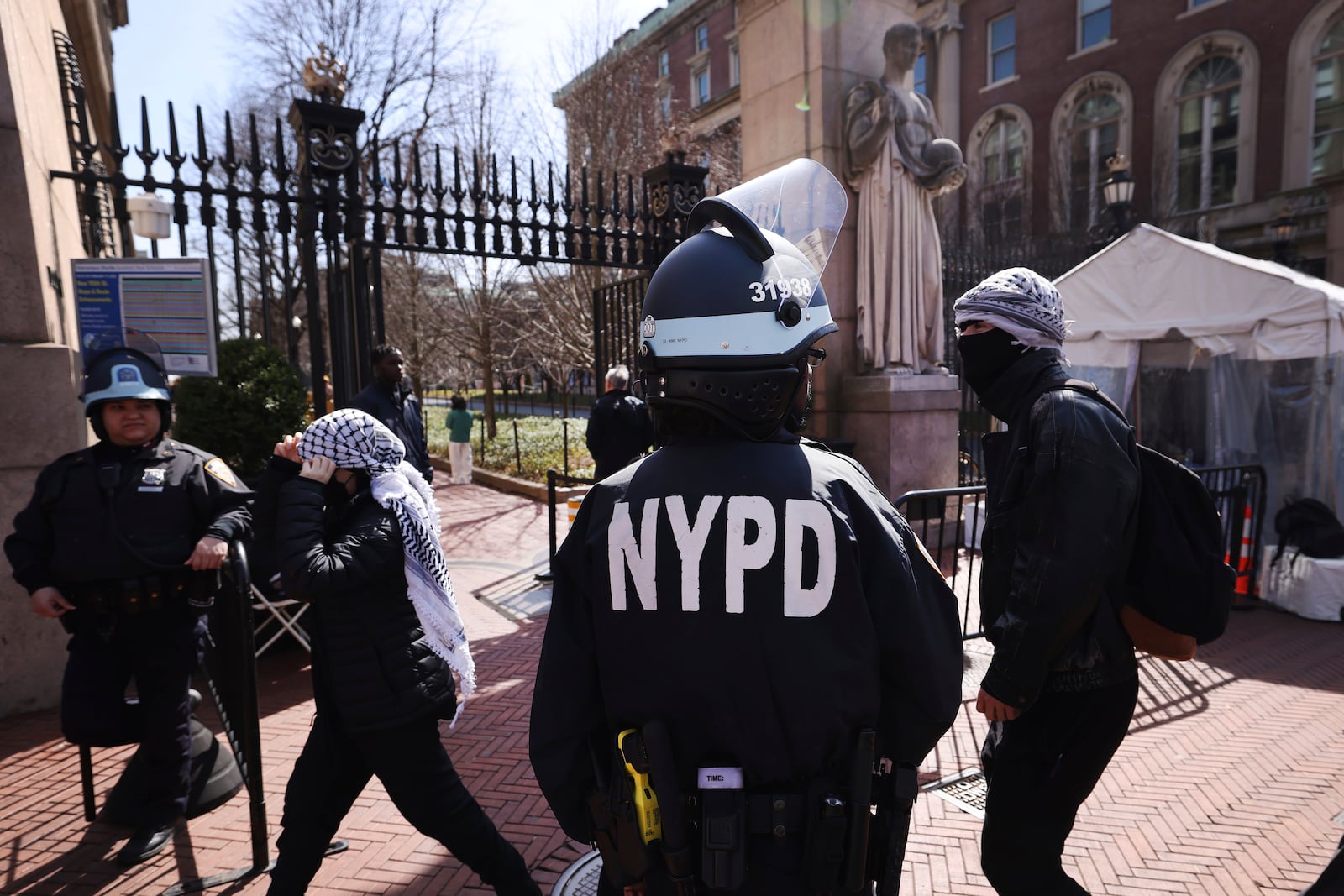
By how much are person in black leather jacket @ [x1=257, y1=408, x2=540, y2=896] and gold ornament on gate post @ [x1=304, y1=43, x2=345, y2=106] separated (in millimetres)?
4565

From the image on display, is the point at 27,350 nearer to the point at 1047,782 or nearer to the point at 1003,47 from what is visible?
the point at 1047,782

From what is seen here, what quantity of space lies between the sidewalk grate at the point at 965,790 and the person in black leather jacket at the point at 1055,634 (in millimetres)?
1373

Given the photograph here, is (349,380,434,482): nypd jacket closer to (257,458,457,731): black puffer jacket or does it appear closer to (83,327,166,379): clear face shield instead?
(83,327,166,379): clear face shield

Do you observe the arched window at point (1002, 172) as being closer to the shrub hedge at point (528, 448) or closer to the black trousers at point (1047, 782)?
the shrub hedge at point (528, 448)

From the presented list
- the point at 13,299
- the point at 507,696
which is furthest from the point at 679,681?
Result: the point at 13,299

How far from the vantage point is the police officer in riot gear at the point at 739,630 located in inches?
57.2

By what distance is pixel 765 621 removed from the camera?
4.75 ft

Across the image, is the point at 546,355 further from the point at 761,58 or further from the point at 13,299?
the point at 13,299

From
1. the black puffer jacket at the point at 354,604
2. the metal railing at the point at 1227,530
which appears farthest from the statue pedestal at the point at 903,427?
the black puffer jacket at the point at 354,604

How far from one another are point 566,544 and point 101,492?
8.97 ft

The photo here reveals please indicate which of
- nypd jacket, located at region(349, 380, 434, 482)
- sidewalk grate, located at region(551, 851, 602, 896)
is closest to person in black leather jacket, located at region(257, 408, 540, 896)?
sidewalk grate, located at region(551, 851, 602, 896)

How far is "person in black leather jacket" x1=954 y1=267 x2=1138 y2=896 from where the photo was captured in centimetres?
207

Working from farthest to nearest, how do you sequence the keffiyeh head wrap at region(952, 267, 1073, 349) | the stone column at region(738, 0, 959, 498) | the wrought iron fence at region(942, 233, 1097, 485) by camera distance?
the wrought iron fence at region(942, 233, 1097, 485)
the stone column at region(738, 0, 959, 498)
the keffiyeh head wrap at region(952, 267, 1073, 349)

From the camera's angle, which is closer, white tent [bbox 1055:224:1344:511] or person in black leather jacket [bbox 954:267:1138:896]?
person in black leather jacket [bbox 954:267:1138:896]
